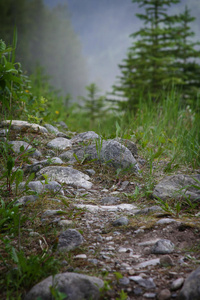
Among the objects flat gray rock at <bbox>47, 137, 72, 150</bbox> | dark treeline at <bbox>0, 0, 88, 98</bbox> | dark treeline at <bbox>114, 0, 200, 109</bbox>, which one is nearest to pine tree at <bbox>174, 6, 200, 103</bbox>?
dark treeline at <bbox>114, 0, 200, 109</bbox>

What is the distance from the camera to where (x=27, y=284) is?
1.20 meters

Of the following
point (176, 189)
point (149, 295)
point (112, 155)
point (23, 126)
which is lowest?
point (149, 295)

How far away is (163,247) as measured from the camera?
141 cm

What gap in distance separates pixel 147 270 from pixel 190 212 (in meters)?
0.79

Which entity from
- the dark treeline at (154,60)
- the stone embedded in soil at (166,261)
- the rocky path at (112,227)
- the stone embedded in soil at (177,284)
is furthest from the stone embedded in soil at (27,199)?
the dark treeline at (154,60)

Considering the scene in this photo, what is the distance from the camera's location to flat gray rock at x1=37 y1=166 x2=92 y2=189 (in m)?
2.33

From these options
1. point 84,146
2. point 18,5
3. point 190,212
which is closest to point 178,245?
point 190,212

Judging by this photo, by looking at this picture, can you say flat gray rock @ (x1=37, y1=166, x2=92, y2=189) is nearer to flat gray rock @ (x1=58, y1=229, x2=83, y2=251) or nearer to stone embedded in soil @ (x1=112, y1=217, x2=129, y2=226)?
stone embedded in soil @ (x1=112, y1=217, x2=129, y2=226)

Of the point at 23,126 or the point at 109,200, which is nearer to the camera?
the point at 109,200

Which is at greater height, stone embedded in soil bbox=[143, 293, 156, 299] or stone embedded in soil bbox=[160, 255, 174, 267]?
stone embedded in soil bbox=[160, 255, 174, 267]

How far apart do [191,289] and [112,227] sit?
0.70 meters

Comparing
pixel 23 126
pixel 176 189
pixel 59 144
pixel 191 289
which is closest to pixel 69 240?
pixel 191 289

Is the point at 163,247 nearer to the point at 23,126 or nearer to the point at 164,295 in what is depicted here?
the point at 164,295

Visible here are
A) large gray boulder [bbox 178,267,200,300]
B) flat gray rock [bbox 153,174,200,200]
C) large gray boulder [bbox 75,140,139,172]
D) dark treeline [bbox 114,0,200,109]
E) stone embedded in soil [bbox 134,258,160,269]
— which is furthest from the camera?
dark treeline [bbox 114,0,200,109]
